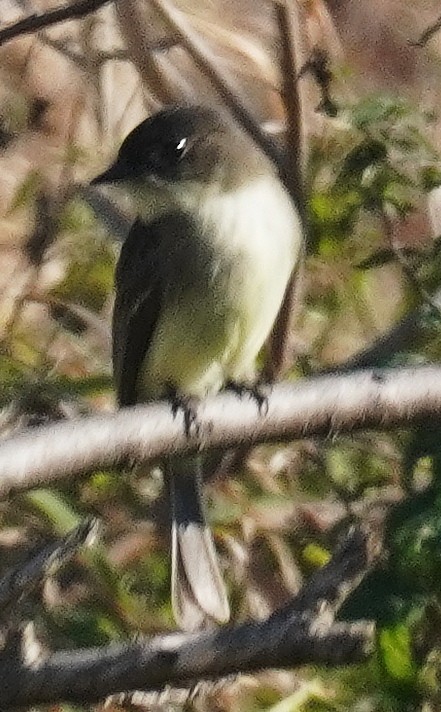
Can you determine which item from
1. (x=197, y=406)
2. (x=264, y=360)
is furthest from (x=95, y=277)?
(x=197, y=406)

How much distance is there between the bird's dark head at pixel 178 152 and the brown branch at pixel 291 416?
51cm

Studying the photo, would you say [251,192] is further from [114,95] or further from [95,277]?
[114,95]

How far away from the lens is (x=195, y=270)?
6.11 ft

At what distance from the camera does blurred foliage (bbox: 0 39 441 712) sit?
1.57 m

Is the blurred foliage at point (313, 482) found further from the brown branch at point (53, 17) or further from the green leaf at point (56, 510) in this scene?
the brown branch at point (53, 17)

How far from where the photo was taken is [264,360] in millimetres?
2170

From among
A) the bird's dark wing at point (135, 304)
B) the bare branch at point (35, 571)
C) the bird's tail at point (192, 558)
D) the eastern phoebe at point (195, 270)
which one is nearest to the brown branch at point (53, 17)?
the bare branch at point (35, 571)

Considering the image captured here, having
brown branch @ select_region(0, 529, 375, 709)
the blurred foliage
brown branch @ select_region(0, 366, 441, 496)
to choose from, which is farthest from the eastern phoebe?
brown branch @ select_region(0, 529, 375, 709)

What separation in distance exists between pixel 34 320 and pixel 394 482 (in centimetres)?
94

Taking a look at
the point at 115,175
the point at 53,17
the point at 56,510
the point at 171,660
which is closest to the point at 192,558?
the point at 56,510

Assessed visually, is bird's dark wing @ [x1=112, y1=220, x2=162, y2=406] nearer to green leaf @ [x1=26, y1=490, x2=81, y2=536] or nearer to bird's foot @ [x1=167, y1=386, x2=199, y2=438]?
green leaf @ [x1=26, y1=490, x2=81, y2=536]

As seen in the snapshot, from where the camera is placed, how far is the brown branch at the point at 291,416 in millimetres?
1320

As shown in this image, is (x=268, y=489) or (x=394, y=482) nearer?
(x=394, y=482)

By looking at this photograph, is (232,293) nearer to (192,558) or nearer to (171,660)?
(192,558)
